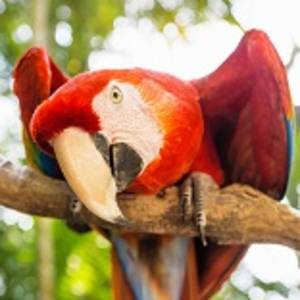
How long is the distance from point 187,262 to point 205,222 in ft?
0.64

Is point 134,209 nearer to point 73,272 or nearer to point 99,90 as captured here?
point 99,90

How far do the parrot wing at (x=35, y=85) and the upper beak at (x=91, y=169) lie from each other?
21 centimetres

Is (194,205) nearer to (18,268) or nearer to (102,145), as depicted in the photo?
(102,145)

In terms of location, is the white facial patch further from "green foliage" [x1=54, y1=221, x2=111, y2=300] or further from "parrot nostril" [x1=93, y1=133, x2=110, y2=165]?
"green foliage" [x1=54, y1=221, x2=111, y2=300]

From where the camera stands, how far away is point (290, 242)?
3.74ft

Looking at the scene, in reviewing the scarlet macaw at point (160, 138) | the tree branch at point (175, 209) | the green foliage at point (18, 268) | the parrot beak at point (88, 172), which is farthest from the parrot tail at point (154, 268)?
the green foliage at point (18, 268)

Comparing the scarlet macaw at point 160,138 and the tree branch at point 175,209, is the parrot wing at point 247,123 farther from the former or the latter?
the tree branch at point 175,209

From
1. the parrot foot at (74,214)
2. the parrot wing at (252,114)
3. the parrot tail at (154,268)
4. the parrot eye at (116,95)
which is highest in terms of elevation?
the parrot eye at (116,95)

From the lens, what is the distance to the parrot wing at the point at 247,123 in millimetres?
1252

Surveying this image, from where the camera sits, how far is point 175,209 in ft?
3.78

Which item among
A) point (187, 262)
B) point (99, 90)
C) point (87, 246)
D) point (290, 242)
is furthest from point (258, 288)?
point (99, 90)

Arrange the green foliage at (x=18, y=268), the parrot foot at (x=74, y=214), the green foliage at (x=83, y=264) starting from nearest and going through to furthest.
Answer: the parrot foot at (x=74, y=214) < the green foliage at (x=83, y=264) < the green foliage at (x=18, y=268)

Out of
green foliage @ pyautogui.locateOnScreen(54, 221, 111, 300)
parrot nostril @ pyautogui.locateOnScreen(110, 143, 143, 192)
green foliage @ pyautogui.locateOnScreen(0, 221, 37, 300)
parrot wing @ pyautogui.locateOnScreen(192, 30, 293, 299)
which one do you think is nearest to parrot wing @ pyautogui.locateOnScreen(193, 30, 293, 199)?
parrot wing @ pyautogui.locateOnScreen(192, 30, 293, 299)

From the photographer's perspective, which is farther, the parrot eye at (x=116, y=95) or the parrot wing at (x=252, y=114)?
the parrot wing at (x=252, y=114)
